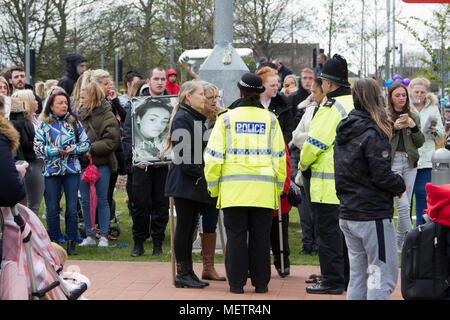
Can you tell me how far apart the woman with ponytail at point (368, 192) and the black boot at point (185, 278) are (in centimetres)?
192

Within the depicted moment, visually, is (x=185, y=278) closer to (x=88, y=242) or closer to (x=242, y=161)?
(x=242, y=161)

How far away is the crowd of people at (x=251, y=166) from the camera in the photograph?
19.7ft

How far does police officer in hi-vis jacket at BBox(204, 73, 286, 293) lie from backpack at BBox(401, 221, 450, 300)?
224cm

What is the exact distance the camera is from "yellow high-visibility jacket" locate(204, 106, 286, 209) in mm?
7105

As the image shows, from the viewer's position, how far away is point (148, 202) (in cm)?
949

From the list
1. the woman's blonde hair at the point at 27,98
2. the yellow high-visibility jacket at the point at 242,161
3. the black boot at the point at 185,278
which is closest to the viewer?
A: the yellow high-visibility jacket at the point at 242,161

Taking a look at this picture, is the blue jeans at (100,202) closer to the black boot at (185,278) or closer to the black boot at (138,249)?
the black boot at (138,249)

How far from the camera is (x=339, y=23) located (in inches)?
1346

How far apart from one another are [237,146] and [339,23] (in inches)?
1109

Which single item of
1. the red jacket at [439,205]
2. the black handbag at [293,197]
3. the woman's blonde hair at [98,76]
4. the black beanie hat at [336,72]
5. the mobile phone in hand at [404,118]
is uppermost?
the woman's blonde hair at [98,76]

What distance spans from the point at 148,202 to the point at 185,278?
210 cm

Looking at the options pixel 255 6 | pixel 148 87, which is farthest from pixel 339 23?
pixel 148 87

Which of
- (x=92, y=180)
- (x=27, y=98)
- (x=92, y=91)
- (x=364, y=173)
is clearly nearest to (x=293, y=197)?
(x=364, y=173)

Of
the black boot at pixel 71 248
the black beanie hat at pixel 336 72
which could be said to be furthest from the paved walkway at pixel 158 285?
the black beanie hat at pixel 336 72
